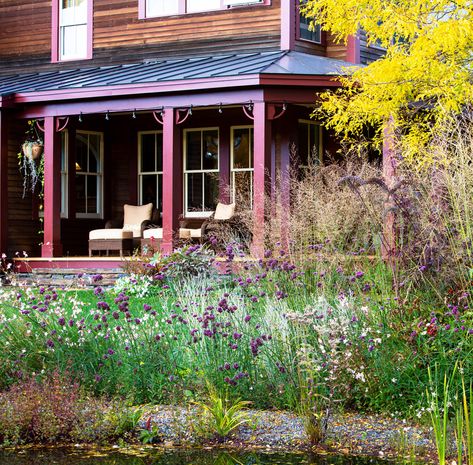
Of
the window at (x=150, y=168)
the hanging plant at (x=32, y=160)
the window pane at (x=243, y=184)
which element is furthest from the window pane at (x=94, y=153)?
the window pane at (x=243, y=184)

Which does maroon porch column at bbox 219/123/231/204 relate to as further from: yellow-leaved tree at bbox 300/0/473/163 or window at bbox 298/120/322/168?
yellow-leaved tree at bbox 300/0/473/163

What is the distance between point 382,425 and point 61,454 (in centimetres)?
204

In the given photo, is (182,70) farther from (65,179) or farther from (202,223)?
(65,179)

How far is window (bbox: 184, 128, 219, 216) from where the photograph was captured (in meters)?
17.4

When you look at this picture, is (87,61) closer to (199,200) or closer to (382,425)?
(199,200)

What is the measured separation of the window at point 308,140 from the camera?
16.6 metres

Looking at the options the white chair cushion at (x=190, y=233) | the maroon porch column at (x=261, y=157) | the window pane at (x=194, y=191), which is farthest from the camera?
the window pane at (x=194, y=191)

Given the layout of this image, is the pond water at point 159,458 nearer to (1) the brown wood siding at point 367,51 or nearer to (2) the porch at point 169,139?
(2) the porch at point 169,139

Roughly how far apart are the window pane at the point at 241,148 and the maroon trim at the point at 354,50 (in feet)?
7.22

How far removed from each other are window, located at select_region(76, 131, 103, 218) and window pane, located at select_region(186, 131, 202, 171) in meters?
2.00

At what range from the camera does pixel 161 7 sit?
17859 millimetres

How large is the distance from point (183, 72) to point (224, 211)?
2.43 meters

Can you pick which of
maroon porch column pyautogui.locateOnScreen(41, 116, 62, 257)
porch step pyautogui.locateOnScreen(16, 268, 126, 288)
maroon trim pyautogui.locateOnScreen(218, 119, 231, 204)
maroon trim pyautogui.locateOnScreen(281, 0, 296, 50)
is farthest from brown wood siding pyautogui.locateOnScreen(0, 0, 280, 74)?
porch step pyautogui.locateOnScreen(16, 268, 126, 288)

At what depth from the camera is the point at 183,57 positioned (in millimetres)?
17375
